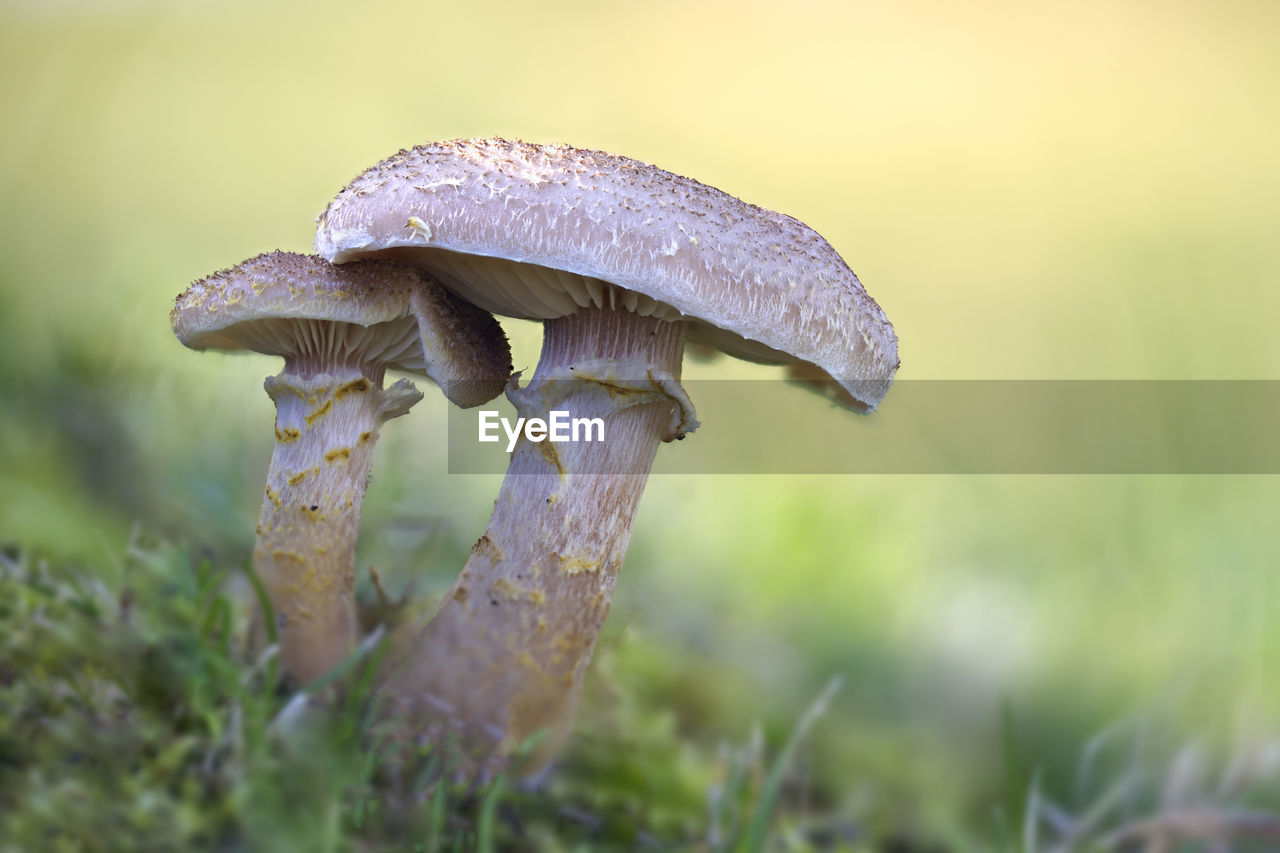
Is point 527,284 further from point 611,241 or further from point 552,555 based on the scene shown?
point 552,555

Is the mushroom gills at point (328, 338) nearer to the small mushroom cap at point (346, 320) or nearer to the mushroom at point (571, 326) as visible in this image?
the small mushroom cap at point (346, 320)

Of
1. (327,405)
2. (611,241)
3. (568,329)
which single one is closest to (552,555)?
(568,329)

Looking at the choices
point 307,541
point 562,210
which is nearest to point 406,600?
point 307,541

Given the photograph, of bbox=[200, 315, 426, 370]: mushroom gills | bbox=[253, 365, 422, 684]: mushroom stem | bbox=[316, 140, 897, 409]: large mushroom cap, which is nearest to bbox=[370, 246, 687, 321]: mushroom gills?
bbox=[316, 140, 897, 409]: large mushroom cap

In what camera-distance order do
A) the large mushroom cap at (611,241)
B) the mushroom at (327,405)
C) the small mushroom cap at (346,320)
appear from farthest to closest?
the mushroom at (327,405) < the small mushroom cap at (346,320) < the large mushroom cap at (611,241)

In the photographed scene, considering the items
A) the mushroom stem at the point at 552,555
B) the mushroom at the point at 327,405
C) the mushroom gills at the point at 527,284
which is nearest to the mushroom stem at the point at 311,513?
the mushroom at the point at 327,405

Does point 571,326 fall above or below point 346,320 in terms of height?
above

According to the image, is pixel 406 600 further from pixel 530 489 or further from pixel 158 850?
pixel 158 850
